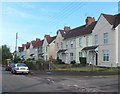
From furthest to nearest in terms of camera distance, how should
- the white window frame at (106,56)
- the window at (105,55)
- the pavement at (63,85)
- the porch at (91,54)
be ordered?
the porch at (91,54)
the window at (105,55)
the white window frame at (106,56)
the pavement at (63,85)

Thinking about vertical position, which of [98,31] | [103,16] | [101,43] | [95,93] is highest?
[103,16]

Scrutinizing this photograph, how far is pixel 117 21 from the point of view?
3048 cm

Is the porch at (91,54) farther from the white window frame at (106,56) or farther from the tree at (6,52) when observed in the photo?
the tree at (6,52)

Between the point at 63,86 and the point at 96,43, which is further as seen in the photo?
the point at 96,43

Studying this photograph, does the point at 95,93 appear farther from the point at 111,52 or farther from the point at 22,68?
the point at 111,52

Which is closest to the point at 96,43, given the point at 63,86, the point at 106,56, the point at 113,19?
the point at 106,56

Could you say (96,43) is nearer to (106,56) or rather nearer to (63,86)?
Result: (106,56)

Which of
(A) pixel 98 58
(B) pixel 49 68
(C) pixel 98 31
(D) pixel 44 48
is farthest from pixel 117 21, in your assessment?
(D) pixel 44 48

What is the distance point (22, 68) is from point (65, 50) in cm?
2145

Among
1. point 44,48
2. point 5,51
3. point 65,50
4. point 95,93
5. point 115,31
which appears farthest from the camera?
point 5,51

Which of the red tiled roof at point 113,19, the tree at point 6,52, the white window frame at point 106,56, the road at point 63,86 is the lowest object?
the road at point 63,86

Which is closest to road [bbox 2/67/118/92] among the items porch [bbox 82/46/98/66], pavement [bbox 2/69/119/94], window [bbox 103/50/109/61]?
pavement [bbox 2/69/119/94]

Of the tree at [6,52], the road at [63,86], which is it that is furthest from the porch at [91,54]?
the tree at [6,52]

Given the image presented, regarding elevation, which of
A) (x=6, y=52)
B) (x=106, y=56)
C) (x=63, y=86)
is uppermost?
(x=6, y=52)
